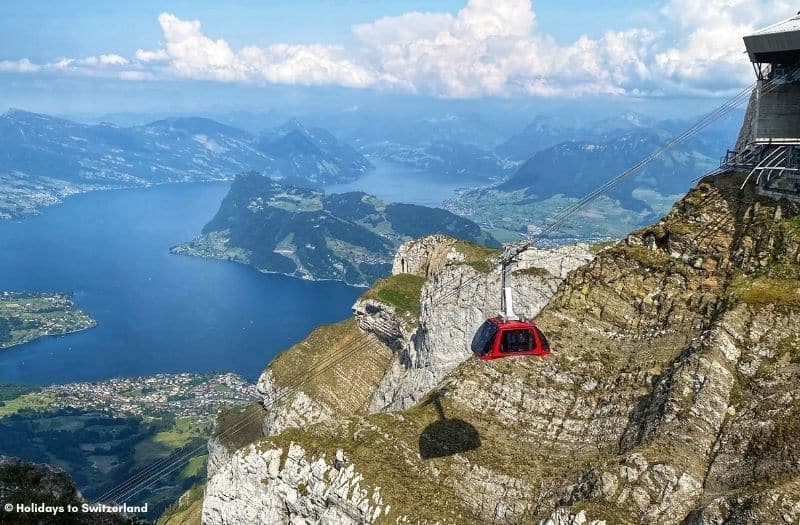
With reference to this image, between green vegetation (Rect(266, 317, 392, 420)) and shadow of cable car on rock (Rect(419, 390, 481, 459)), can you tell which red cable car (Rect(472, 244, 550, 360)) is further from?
green vegetation (Rect(266, 317, 392, 420))

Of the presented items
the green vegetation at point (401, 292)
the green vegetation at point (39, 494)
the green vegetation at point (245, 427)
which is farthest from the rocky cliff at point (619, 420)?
the green vegetation at point (245, 427)

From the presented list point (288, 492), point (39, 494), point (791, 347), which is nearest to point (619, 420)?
point (791, 347)

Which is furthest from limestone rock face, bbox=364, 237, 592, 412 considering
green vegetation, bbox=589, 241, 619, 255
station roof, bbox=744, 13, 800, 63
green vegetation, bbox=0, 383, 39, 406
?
green vegetation, bbox=0, 383, 39, 406

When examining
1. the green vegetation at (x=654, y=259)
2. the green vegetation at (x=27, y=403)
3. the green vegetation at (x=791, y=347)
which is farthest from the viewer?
the green vegetation at (x=27, y=403)

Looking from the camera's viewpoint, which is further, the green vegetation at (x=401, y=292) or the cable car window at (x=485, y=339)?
the green vegetation at (x=401, y=292)

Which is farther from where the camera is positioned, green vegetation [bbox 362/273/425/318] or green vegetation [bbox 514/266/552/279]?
green vegetation [bbox 362/273/425/318]

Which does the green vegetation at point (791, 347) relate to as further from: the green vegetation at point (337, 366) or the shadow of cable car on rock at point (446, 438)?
the green vegetation at point (337, 366)
